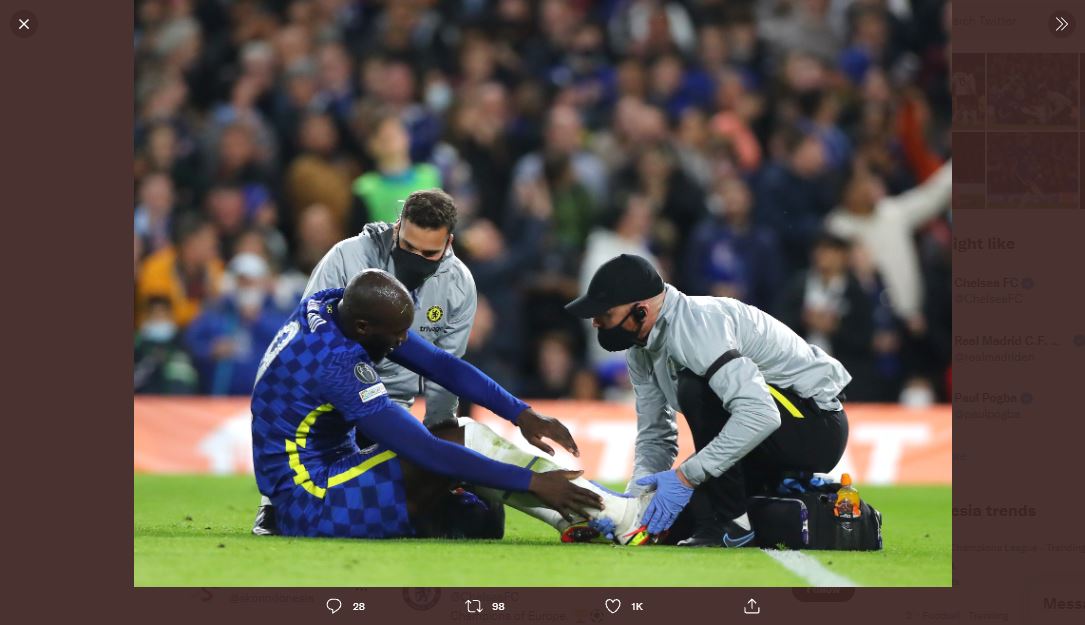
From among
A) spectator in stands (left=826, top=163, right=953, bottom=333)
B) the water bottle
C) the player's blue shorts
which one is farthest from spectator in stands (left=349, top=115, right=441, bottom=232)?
the water bottle

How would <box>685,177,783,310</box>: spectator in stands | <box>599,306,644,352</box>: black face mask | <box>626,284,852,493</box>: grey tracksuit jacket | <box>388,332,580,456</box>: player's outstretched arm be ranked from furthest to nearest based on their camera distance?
1. <box>685,177,783,310</box>: spectator in stands
2. <box>388,332,580,456</box>: player's outstretched arm
3. <box>599,306,644,352</box>: black face mask
4. <box>626,284,852,493</box>: grey tracksuit jacket

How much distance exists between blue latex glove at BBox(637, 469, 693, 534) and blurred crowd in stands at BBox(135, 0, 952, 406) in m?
6.64

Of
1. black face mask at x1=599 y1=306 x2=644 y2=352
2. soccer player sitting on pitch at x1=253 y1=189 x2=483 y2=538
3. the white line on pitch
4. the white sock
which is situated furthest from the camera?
soccer player sitting on pitch at x1=253 y1=189 x2=483 y2=538

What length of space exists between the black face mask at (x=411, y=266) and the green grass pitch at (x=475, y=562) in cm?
151

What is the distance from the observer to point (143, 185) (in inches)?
587

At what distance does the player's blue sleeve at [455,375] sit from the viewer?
792cm

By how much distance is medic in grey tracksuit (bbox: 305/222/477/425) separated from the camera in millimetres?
8695

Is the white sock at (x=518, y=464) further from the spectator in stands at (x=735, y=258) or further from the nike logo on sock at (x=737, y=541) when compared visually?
the spectator in stands at (x=735, y=258)

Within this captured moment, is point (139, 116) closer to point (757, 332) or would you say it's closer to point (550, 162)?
point (550, 162)

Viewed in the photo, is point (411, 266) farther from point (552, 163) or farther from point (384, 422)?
point (552, 163)

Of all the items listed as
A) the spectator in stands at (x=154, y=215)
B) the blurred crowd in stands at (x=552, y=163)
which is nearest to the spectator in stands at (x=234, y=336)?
the blurred crowd in stands at (x=552, y=163)

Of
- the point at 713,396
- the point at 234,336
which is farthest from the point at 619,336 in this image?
the point at 234,336

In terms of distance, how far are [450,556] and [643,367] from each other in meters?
1.94

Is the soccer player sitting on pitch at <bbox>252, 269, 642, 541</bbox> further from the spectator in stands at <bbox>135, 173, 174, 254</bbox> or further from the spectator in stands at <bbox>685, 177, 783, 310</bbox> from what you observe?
the spectator in stands at <bbox>135, 173, 174, 254</bbox>
